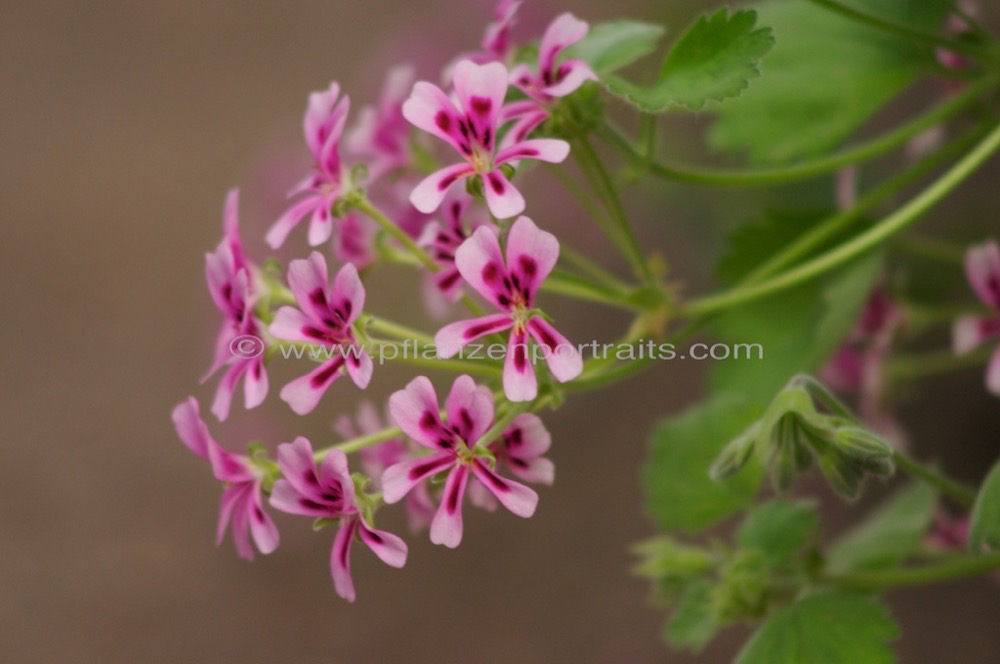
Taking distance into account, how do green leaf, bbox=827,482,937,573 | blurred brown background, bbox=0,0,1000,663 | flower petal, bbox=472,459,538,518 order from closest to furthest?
flower petal, bbox=472,459,538,518 → green leaf, bbox=827,482,937,573 → blurred brown background, bbox=0,0,1000,663

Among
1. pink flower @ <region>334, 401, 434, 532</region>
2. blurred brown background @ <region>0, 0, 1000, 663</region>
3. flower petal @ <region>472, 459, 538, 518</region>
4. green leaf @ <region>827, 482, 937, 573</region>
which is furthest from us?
blurred brown background @ <region>0, 0, 1000, 663</region>

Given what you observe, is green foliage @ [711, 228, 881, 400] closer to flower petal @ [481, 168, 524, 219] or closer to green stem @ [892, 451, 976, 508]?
green stem @ [892, 451, 976, 508]

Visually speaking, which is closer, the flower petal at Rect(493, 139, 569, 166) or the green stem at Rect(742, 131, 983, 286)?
the flower petal at Rect(493, 139, 569, 166)

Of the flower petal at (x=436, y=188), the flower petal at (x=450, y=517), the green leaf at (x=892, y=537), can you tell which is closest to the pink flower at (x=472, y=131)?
the flower petal at (x=436, y=188)

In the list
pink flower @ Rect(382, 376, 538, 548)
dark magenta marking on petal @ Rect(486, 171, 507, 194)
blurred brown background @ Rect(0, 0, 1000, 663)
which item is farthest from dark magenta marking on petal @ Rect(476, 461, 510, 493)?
blurred brown background @ Rect(0, 0, 1000, 663)

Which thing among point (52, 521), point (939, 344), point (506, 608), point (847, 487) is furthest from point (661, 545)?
point (52, 521)

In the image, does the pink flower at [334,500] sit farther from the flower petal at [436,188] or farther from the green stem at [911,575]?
the green stem at [911,575]

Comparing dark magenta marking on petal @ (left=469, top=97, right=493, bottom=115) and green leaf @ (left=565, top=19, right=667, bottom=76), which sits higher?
green leaf @ (left=565, top=19, right=667, bottom=76)
